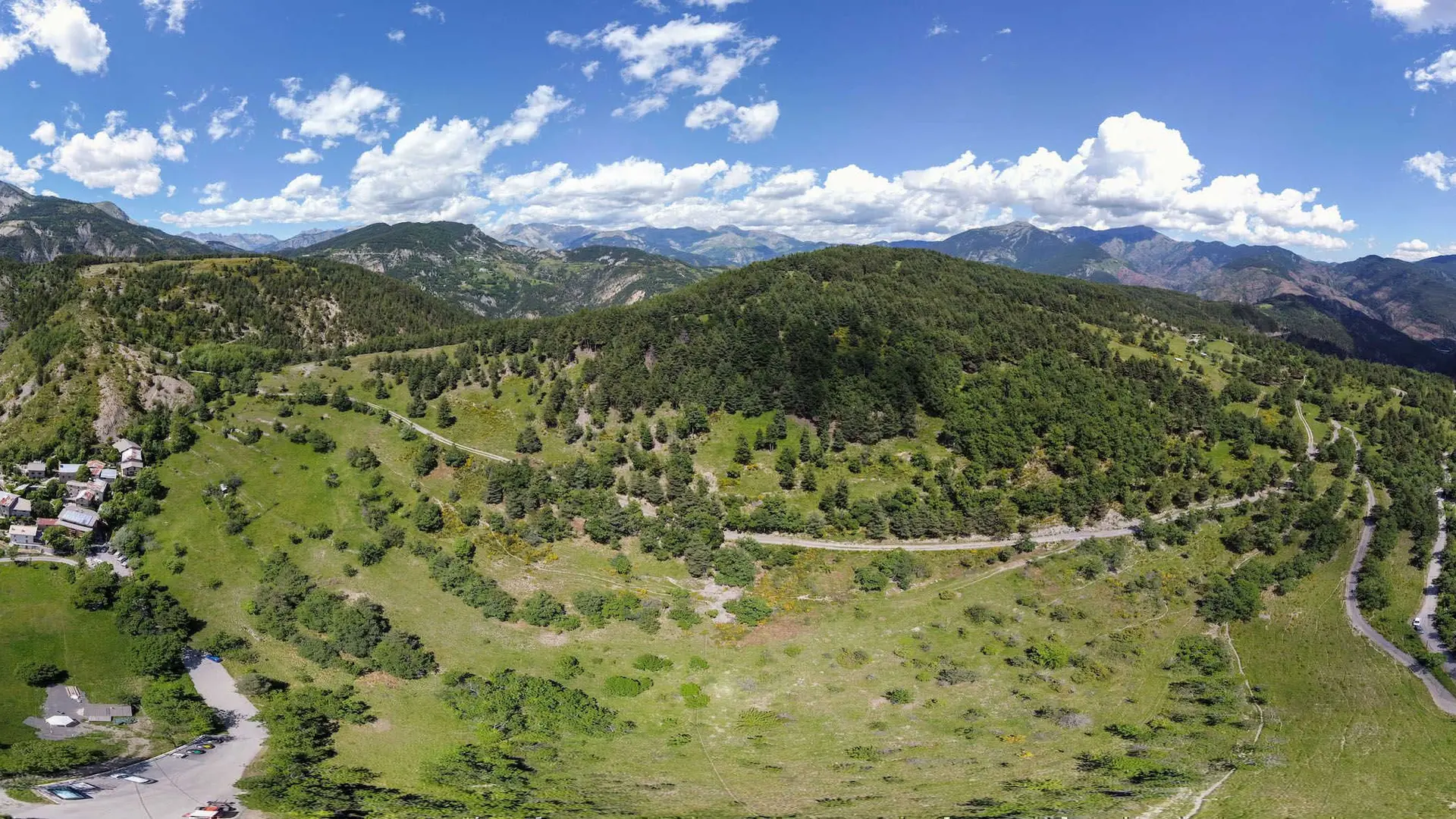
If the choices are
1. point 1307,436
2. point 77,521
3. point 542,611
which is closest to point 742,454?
point 542,611

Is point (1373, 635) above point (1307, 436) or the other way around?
the other way around

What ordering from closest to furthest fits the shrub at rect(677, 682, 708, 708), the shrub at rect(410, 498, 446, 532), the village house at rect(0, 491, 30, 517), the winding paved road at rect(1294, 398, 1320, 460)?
1. the shrub at rect(677, 682, 708, 708)
2. the village house at rect(0, 491, 30, 517)
3. the shrub at rect(410, 498, 446, 532)
4. the winding paved road at rect(1294, 398, 1320, 460)

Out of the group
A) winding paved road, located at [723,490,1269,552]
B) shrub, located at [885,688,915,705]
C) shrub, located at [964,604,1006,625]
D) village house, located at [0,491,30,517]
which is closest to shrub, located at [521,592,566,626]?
winding paved road, located at [723,490,1269,552]

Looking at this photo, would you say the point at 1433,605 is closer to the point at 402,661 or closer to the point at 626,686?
the point at 626,686

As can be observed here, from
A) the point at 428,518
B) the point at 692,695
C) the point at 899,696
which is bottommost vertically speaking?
the point at 692,695

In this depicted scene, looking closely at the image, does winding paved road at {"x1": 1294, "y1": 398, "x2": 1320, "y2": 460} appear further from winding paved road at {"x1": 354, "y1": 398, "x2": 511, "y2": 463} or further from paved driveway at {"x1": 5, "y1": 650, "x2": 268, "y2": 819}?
paved driveway at {"x1": 5, "y1": 650, "x2": 268, "y2": 819}

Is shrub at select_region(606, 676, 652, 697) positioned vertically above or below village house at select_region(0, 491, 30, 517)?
below

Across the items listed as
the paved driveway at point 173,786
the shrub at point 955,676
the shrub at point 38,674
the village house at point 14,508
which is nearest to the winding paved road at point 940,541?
the shrub at point 955,676

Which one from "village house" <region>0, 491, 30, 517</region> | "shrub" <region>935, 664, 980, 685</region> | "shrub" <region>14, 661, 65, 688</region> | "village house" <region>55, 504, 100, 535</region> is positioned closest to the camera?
"shrub" <region>14, 661, 65, 688</region>
